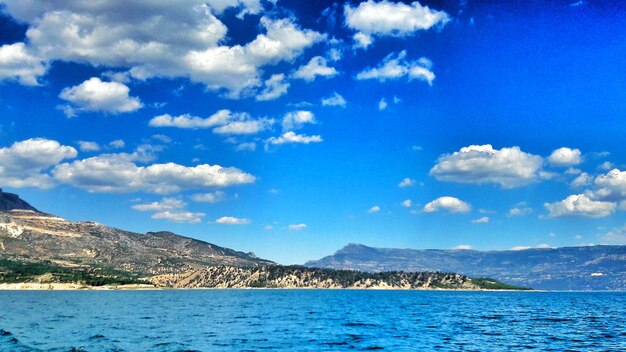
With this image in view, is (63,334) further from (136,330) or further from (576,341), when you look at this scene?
(576,341)

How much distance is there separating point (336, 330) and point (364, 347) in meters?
27.2

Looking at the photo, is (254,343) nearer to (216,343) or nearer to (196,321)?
(216,343)

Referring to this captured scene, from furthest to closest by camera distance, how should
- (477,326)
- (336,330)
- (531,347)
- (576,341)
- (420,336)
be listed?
(477,326)
(336,330)
(420,336)
(576,341)
(531,347)

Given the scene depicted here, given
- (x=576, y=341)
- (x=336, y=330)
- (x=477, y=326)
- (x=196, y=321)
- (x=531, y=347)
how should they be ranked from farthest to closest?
(x=196, y=321) < (x=477, y=326) < (x=336, y=330) < (x=576, y=341) < (x=531, y=347)

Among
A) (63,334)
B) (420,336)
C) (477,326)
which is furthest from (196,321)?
(477,326)

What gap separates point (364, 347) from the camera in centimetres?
8244

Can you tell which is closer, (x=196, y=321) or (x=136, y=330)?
(x=136, y=330)

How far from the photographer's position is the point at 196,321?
126250mm

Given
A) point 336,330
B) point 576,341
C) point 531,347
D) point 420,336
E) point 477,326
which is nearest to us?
point 531,347

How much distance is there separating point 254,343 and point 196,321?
149 ft

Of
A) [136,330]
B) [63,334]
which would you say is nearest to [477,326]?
[136,330]

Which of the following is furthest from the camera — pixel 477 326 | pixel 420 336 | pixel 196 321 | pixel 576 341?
pixel 196 321

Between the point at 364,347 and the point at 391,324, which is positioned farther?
the point at 391,324

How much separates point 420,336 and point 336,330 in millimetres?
18440
